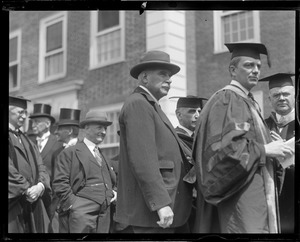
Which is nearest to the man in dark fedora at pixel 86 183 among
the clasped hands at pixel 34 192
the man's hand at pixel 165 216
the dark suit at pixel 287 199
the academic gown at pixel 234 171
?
the clasped hands at pixel 34 192

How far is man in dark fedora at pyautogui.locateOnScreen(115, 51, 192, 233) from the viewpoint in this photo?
3.43 metres

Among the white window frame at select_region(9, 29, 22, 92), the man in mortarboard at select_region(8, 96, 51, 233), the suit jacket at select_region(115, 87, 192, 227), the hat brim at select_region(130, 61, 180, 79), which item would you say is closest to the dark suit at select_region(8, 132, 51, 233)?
the man in mortarboard at select_region(8, 96, 51, 233)

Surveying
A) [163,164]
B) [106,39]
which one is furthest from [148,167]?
[106,39]

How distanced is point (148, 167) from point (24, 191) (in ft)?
3.43

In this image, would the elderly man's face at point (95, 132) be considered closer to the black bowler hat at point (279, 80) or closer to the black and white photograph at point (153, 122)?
the black and white photograph at point (153, 122)

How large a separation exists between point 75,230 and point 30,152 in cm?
72

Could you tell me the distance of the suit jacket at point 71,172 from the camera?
3730 millimetres

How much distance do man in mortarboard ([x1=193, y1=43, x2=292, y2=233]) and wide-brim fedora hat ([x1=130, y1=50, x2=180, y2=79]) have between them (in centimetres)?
43

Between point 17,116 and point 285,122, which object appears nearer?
point 285,122

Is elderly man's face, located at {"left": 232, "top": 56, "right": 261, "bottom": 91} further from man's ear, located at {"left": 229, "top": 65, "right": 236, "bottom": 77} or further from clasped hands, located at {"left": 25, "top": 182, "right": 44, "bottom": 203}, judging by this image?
clasped hands, located at {"left": 25, "top": 182, "right": 44, "bottom": 203}

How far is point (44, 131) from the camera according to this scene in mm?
3930

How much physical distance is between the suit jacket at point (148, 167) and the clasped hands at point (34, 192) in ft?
2.06

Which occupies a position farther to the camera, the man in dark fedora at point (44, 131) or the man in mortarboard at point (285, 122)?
the man in dark fedora at point (44, 131)

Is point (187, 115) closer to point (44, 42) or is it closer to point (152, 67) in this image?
point (152, 67)
